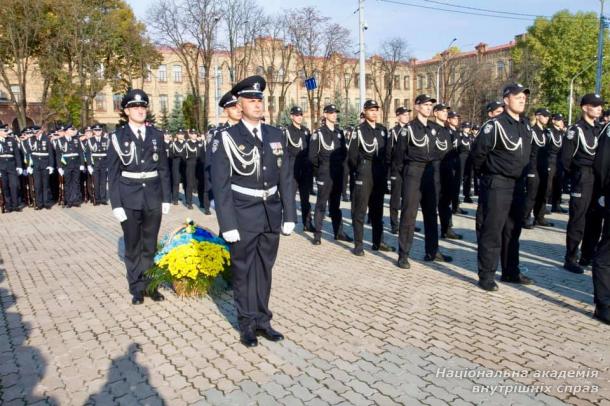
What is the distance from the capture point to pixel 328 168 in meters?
8.96

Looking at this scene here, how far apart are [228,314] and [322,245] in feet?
11.9

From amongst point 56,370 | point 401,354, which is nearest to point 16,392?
point 56,370

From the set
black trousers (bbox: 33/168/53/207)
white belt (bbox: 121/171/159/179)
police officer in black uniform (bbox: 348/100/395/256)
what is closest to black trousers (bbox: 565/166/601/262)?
police officer in black uniform (bbox: 348/100/395/256)

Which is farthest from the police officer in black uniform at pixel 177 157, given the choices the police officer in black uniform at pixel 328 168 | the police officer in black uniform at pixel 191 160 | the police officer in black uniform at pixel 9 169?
the police officer in black uniform at pixel 328 168

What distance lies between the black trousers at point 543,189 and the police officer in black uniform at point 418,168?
325 cm

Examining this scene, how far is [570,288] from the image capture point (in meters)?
6.10

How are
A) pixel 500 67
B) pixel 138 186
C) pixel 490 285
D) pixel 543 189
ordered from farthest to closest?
1. pixel 500 67
2. pixel 543 189
3. pixel 490 285
4. pixel 138 186

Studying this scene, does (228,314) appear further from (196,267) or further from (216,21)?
(216,21)

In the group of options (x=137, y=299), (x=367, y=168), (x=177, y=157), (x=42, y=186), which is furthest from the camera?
(x=177, y=157)

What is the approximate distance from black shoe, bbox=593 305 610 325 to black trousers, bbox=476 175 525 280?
1228mm

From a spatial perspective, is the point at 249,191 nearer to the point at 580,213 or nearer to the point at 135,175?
the point at 135,175

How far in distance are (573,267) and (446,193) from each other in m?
2.59

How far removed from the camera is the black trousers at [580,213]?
691 cm

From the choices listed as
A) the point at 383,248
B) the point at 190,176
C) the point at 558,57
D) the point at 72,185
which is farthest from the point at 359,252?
the point at 558,57
